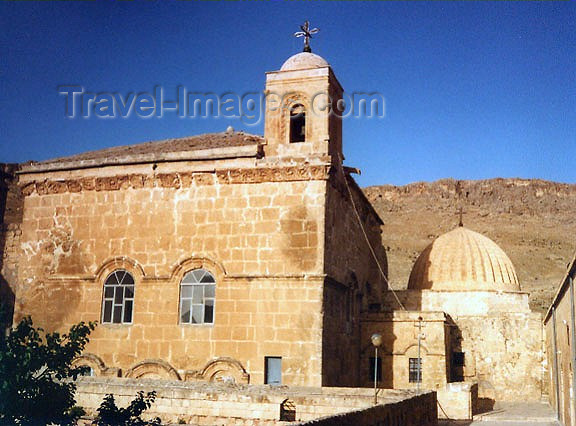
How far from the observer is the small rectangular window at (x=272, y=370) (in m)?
14.9

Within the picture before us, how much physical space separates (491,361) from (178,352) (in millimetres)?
12708

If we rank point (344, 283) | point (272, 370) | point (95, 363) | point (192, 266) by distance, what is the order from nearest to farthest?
point (272, 370)
point (192, 266)
point (95, 363)
point (344, 283)

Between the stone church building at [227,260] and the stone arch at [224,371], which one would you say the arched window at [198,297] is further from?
the stone arch at [224,371]

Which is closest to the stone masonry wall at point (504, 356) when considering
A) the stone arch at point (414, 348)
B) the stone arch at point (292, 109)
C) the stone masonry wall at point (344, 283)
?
the stone arch at point (414, 348)

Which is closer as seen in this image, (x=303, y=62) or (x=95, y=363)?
(x=95, y=363)

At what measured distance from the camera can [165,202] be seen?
16.7 metres

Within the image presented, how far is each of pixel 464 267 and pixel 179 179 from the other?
13.3 m

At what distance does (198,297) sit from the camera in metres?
15.9

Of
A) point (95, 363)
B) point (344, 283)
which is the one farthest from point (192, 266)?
point (344, 283)

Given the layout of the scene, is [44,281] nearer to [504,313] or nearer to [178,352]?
[178,352]

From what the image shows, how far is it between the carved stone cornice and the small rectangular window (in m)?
4.53

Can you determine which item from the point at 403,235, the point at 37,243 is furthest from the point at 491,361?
the point at 403,235

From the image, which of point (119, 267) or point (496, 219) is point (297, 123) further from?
point (496, 219)

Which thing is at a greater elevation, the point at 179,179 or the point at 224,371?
the point at 179,179
